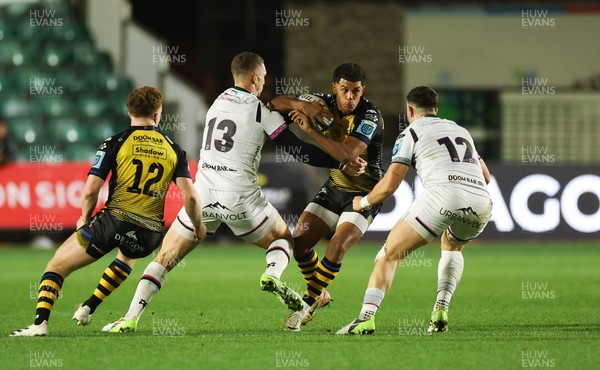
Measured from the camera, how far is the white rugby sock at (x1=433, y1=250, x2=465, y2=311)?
8.62 m

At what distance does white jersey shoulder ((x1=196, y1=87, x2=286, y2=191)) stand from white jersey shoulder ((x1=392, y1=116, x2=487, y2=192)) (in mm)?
963

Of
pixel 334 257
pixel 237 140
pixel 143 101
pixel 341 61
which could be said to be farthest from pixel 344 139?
pixel 341 61

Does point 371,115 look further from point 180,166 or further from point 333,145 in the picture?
point 180,166

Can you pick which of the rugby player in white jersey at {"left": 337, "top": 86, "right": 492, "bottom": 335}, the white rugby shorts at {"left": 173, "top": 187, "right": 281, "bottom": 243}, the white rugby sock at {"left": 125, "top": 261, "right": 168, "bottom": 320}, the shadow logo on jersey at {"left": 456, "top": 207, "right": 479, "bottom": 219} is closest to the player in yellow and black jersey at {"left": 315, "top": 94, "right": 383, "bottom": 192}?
the rugby player in white jersey at {"left": 337, "top": 86, "right": 492, "bottom": 335}

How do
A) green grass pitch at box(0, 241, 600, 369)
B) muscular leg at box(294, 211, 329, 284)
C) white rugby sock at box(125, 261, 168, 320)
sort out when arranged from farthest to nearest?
1. muscular leg at box(294, 211, 329, 284)
2. white rugby sock at box(125, 261, 168, 320)
3. green grass pitch at box(0, 241, 600, 369)

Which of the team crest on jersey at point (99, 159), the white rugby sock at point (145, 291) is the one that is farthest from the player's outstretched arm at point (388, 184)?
the team crest on jersey at point (99, 159)

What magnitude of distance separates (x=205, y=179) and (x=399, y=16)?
1577 centimetres

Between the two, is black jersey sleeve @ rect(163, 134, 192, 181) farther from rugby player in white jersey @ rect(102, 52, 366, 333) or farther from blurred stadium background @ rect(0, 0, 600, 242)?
blurred stadium background @ rect(0, 0, 600, 242)

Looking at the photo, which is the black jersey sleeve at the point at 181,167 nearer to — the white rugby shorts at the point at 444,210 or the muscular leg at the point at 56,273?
the muscular leg at the point at 56,273

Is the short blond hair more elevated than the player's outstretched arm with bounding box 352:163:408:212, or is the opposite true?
the short blond hair

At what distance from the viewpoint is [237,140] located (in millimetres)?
8250

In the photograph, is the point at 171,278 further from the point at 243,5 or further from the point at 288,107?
the point at 243,5

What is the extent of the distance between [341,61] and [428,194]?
603 inches

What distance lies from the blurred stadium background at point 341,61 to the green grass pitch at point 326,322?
19.3 feet
